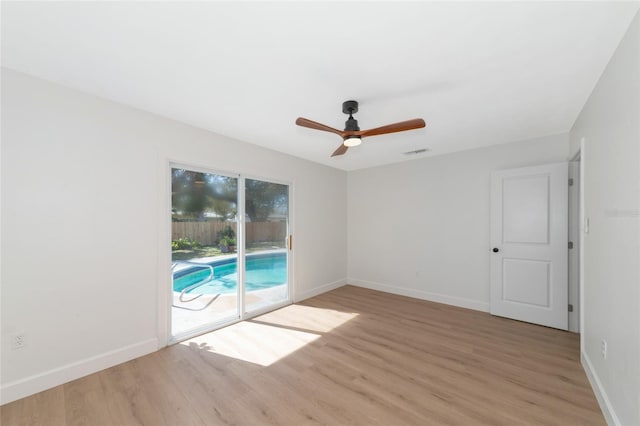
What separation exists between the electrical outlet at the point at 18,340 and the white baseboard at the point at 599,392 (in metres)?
4.26

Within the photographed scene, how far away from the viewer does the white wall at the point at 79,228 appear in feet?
6.54

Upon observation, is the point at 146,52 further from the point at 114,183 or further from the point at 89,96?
the point at 114,183

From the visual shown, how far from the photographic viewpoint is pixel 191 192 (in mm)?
3150

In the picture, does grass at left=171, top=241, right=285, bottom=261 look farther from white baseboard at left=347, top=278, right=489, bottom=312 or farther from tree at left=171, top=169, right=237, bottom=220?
white baseboard at left=347, top=278, right=489, bottom=312

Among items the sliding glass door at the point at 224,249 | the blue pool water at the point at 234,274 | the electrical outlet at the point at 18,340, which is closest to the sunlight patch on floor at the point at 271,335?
the sliding glass door at the point at 224,249

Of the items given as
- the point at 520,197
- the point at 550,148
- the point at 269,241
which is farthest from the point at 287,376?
the point at 550,148

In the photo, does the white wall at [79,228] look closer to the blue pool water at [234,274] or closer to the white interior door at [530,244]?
the blue pool water at [234,274]

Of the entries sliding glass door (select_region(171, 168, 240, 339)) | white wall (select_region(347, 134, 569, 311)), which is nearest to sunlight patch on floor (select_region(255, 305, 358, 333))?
sliding glass door (select_region(171, 168, 240, 339))

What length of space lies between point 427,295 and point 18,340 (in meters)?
4.98

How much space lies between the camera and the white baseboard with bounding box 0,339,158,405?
195cm

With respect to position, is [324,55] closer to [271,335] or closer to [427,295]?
[271,335]

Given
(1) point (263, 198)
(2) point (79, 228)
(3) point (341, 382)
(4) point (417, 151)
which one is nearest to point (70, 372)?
(2) point (79, 228)

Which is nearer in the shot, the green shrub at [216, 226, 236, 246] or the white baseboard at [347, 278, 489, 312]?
the green shrub at [216, 226, 236, 246]

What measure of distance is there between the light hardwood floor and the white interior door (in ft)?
1.08
